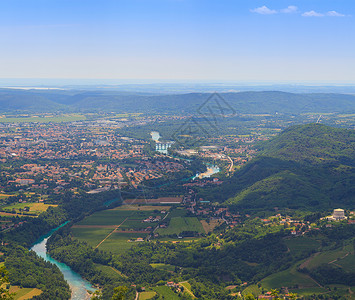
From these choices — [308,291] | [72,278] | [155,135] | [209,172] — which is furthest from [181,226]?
[155,135]

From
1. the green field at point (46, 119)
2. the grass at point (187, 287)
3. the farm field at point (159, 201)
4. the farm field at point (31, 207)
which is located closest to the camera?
the grass at point (187, 287)

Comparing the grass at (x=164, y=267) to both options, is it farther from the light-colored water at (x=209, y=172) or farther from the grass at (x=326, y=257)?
the light-colored water at (x=209, y=172)

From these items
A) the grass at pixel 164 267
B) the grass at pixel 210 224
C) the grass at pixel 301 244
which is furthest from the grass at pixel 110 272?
the grass at pixel 301 244

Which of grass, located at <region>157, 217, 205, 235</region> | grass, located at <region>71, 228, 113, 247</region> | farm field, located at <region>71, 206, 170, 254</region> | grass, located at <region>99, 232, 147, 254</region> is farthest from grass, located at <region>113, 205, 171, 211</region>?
grass, located at <region>99, 232, 147, 254</region>

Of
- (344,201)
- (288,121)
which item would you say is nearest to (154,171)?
(344,201)

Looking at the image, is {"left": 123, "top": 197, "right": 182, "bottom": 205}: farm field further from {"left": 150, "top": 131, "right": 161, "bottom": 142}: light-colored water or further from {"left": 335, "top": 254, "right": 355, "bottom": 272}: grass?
{"left": 150, "top": 131, "right": 161, "bottom": 142}: light-colored water

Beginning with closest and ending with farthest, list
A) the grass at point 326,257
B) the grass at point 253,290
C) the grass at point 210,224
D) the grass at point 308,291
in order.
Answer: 1. the grass at point 308,291
2. the grass at point 253,290
3. the grass at point 326,257
4. the grass at point 210,224
